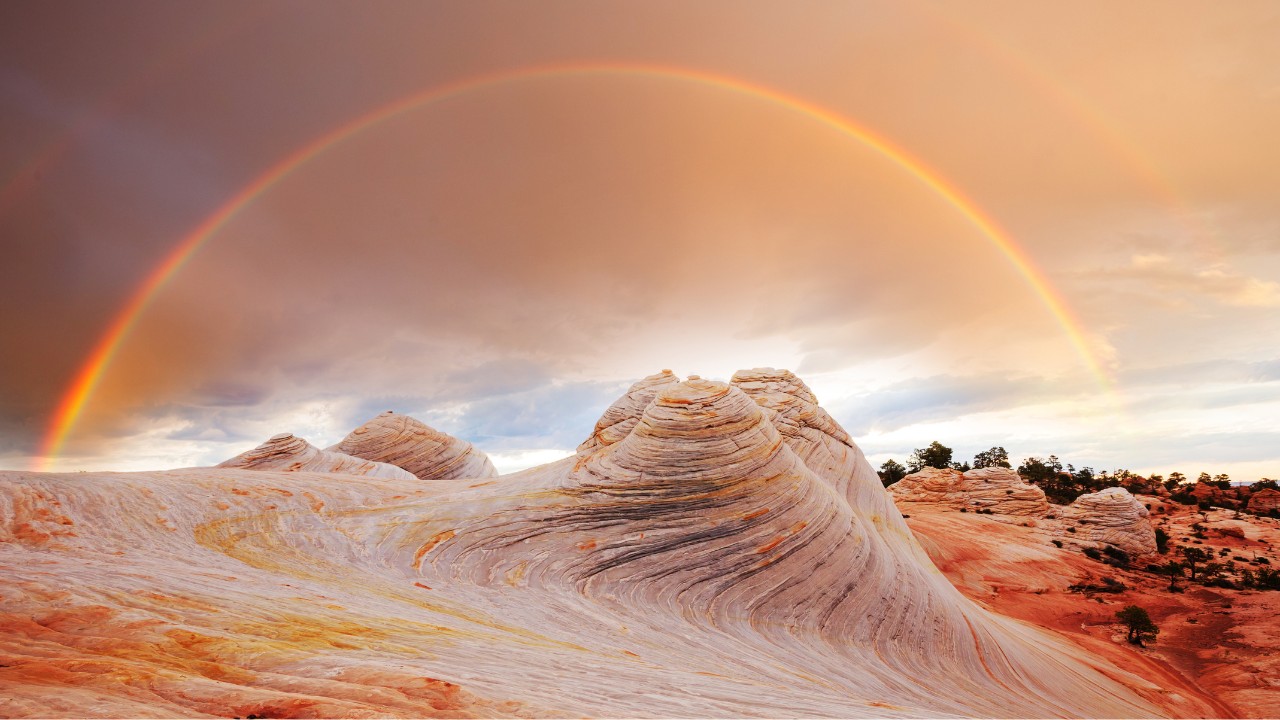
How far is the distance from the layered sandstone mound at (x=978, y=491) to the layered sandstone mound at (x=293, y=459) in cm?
6864

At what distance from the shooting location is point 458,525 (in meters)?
18.0

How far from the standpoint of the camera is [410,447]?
53.0m

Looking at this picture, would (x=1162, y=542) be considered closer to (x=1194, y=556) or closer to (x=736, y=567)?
(x=1194, y=556)

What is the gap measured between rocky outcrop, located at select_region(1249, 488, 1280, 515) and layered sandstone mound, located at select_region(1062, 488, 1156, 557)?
1948 inches

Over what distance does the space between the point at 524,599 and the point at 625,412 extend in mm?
14771

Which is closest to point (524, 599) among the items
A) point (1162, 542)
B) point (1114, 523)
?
point (1114, 523)

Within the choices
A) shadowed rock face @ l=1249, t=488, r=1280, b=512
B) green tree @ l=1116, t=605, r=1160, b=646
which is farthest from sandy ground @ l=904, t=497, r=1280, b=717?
shadowed rock face @ l=1249, t=488, r=1280, b=512

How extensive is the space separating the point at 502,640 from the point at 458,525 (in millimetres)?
7848

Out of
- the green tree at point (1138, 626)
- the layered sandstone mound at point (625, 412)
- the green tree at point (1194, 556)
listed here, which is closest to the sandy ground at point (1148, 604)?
the green tree at point (1138, 626)

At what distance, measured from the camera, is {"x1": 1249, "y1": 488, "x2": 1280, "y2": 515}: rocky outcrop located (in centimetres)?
9169

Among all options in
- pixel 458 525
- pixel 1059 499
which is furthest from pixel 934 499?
pixel 458 525

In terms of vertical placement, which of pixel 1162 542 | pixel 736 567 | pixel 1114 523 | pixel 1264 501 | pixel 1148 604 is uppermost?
pixel 1264 501

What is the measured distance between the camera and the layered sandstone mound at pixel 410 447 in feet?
166

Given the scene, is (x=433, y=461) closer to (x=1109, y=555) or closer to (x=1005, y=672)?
(x=1005, y=672)
